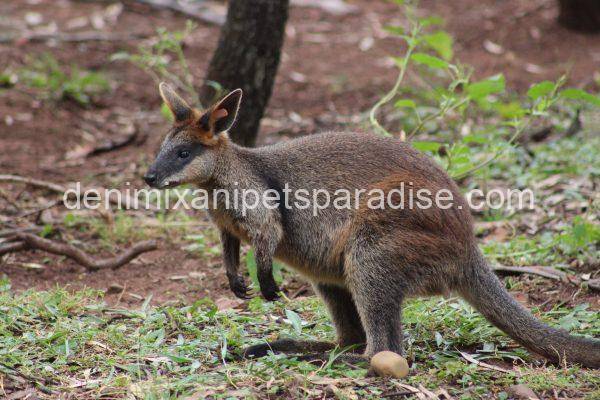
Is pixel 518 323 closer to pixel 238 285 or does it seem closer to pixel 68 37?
pixel 238 285

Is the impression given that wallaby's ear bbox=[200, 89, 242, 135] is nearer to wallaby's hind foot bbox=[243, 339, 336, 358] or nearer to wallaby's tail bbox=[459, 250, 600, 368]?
wallaby's hind foot bbox=[243, 339, 336, 358]

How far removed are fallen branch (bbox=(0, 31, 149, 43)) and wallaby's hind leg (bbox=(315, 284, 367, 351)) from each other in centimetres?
834

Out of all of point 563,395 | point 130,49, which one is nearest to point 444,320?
point 563,395

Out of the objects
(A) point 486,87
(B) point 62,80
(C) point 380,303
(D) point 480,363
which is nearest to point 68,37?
(B) point 62,80

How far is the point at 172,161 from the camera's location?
470 cm

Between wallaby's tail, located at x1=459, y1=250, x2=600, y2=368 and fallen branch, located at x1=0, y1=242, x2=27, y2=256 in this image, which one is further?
fallen branch, located at x1=0, y1=242, x2=27, y2=256

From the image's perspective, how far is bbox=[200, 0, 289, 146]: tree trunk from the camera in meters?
7.04

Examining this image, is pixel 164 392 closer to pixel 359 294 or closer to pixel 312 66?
pixel 359 294

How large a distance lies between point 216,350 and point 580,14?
10142mm

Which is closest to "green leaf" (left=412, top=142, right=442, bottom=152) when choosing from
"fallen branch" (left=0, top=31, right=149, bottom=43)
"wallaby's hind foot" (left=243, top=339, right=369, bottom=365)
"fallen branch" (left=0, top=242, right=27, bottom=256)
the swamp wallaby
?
the swamp wallaby

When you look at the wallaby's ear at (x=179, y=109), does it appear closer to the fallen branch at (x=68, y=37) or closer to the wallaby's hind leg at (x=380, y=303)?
the wallaby's hind leg at (x=380, y=303)

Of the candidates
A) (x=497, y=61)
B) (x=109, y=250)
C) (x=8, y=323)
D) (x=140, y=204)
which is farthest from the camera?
(x=497, y=61)

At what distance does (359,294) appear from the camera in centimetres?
435

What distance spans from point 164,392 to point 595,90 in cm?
796
